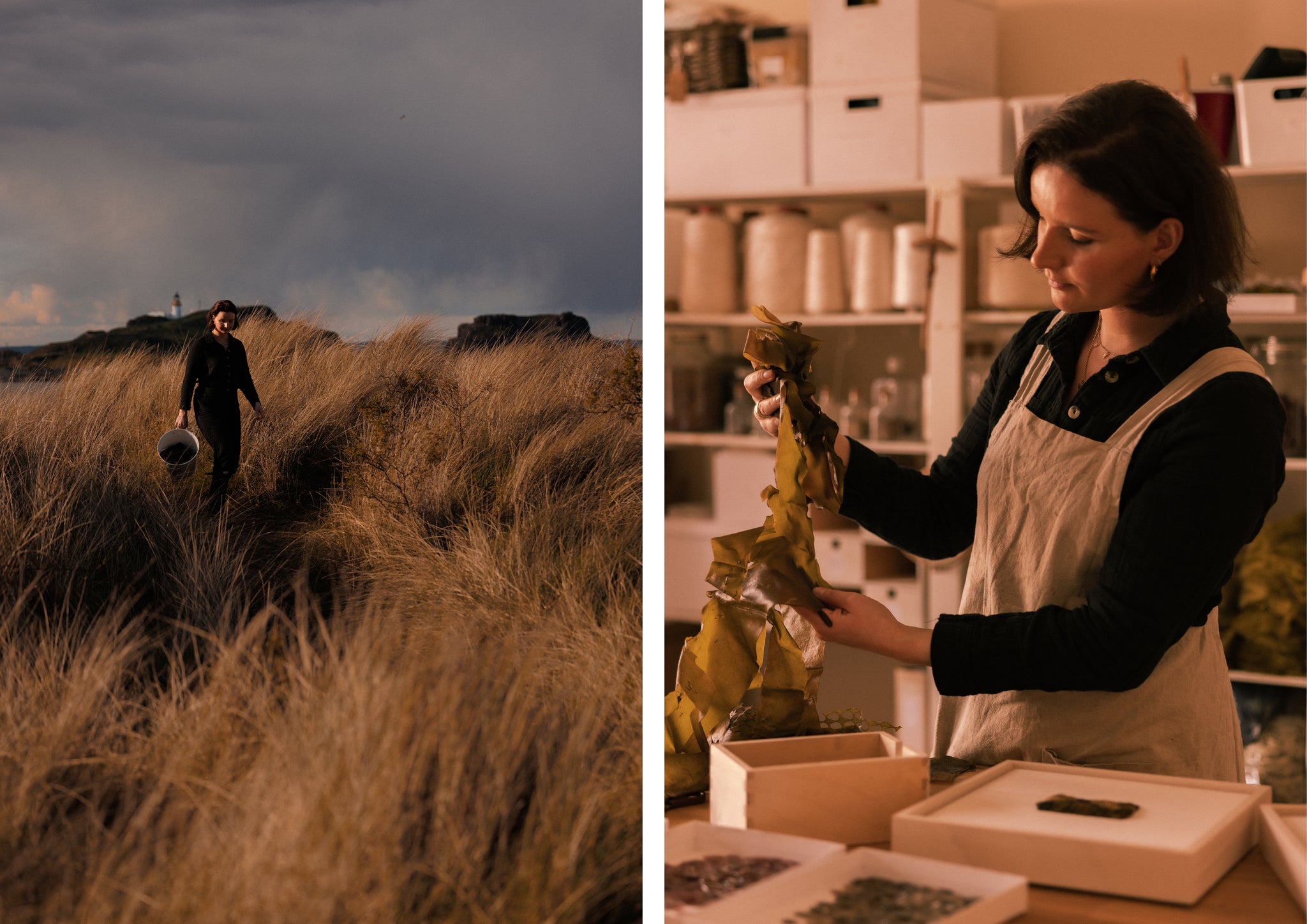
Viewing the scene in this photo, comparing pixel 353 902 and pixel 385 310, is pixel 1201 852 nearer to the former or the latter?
pixel 353 902

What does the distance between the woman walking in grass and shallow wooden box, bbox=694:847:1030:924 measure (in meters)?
0.51

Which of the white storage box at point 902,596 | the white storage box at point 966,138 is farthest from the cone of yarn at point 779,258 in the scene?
the white storage box at point 902,596

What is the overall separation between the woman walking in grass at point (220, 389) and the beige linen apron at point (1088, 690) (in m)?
0.82

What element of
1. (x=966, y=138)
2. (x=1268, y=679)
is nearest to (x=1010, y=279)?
(x=966, y=138)

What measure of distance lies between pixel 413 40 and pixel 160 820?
645 mm

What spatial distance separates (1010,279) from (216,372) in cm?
232

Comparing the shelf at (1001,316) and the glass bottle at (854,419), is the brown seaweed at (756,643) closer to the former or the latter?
the shelf at (1001,316)

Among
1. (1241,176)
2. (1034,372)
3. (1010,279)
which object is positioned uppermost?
(1241,176)

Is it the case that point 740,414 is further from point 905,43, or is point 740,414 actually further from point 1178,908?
point 1178,908

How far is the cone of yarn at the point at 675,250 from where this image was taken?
3205 millimetres

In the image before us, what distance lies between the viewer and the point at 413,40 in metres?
0.97

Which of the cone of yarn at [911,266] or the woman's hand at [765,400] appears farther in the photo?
the cone of yarn at [911,266]

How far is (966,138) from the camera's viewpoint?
9.36ft

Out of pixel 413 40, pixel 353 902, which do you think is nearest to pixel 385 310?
pixel 413 40
